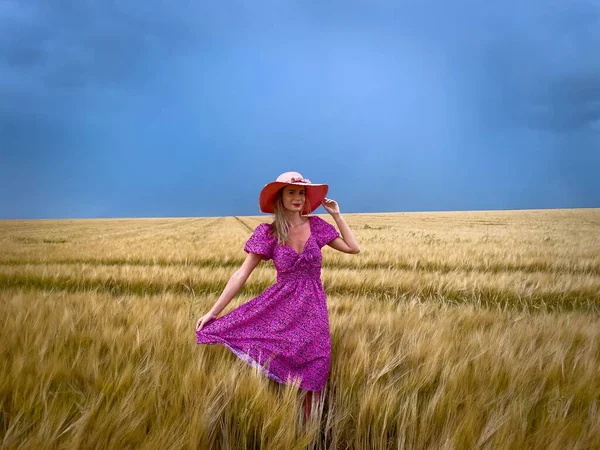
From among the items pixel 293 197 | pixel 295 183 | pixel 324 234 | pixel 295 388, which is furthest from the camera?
pixel 324 234

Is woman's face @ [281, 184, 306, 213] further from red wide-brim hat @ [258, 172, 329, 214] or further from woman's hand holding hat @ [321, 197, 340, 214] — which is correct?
woman's hand holding hat @ [321, 197, 340, 214]

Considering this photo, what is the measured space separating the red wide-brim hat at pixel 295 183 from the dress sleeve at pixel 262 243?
17cm

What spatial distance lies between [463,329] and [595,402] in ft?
3.71

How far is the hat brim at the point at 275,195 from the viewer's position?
7.77 feet

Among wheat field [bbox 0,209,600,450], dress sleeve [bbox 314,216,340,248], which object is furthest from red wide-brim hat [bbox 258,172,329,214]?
wheat field [bbox 0,209,600,450]

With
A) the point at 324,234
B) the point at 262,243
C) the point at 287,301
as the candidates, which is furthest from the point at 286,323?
the point at 324,234

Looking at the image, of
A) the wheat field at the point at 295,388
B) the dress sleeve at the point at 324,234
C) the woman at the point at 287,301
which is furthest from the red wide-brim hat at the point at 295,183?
the wheat field at the point at 295,388

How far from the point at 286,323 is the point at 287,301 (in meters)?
0.13

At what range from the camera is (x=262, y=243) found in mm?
2438

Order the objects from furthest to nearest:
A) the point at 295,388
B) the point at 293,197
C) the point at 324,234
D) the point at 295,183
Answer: the point at 324,234
the point at 293,197
the point at 295,183
the point at 295,388

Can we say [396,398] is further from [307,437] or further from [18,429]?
[18,429]

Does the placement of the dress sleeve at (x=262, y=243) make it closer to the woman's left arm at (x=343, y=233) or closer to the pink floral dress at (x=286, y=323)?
the pink floral dress at (x=286, y=323)

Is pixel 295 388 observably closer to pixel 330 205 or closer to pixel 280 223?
pixel 280 223

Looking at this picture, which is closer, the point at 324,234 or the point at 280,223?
the point at 280,223
